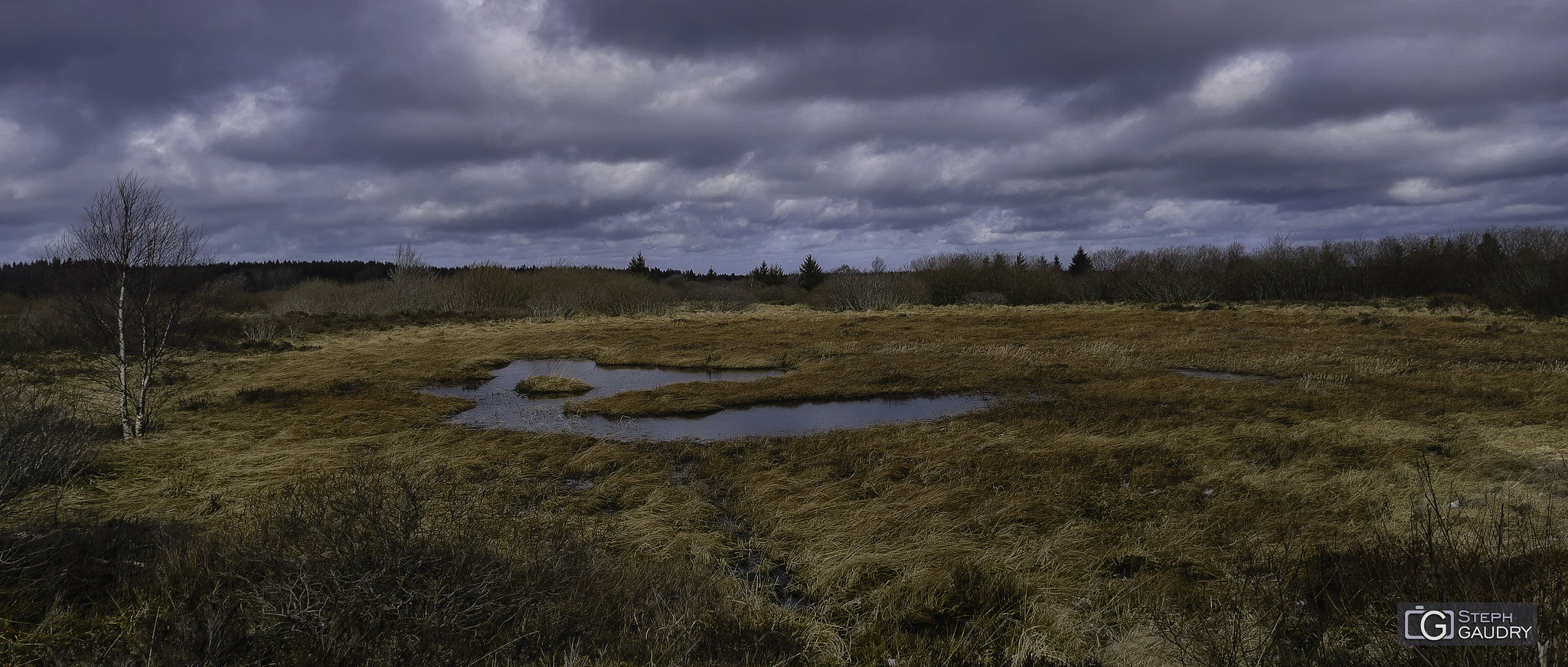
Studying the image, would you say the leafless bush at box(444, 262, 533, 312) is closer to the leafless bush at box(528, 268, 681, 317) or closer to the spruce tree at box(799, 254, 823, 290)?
the leafless bush at box(528, 268, 681, 317)

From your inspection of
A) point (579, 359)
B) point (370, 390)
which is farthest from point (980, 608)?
point (579, 359)

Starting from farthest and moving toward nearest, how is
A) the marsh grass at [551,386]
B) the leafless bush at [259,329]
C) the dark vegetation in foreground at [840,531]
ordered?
the leafless bush at [259,329]
the marsh grass at [551,386]
the dark vegetation in foreground at [840,531]

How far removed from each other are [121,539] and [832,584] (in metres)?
5.55

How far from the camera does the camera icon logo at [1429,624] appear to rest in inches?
119

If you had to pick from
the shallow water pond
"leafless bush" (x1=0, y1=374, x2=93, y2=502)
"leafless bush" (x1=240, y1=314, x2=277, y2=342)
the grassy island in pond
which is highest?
"leafless bush" (x1=240, y1=314, x2=277, y2=342)

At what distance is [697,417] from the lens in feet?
45.2

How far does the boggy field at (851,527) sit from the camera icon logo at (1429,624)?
0.08 m

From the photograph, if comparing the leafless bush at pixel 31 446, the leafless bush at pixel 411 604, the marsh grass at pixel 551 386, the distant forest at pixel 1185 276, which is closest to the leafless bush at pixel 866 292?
the distant forest at pixel 1185 276

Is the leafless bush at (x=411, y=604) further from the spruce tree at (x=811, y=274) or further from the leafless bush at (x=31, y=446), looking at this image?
the spruce tree at (x=811, y=274)

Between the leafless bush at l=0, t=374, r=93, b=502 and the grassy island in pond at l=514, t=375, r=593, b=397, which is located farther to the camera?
the grassy island in pond at l=514, t=375, r=593, b=397

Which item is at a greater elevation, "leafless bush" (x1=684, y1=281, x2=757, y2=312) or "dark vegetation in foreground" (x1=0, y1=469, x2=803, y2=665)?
"leafless bush" (x1=684, y1=281, x2=757, y2=312)

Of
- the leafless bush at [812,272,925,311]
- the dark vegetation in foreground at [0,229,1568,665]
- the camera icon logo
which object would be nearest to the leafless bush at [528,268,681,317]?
the leafless bush at [812,272,925,311]

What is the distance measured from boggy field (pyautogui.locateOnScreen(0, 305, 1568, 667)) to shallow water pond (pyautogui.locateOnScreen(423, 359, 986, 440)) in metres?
0.84

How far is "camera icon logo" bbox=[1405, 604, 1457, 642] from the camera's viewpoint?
9.89 ft
